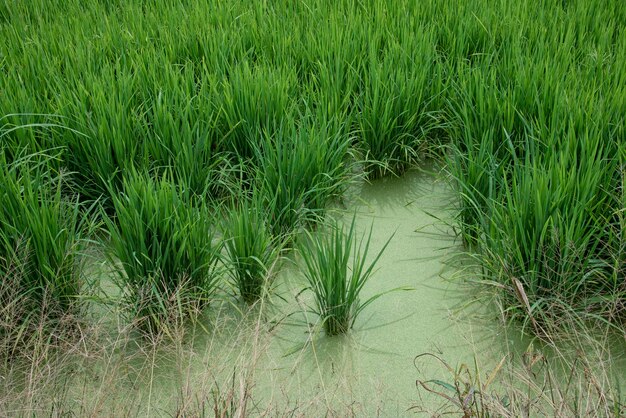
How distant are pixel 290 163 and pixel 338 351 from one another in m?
A: 0.63

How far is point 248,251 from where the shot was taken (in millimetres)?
2016

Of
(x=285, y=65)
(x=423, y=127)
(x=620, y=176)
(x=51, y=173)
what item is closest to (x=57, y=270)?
(x=51, y=173)

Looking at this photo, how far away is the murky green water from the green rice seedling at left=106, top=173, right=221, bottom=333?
0.10 meters

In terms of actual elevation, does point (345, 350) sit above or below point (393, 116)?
below

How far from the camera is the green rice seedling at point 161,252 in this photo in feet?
6.36

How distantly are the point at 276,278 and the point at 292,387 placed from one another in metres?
0.43

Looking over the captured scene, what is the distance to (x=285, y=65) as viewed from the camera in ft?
9.18

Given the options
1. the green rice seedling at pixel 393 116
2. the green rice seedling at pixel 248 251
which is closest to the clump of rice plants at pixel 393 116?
the green rice seedling at pixel 393 116

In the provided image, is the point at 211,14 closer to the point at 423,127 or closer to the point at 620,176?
the point at 423,127

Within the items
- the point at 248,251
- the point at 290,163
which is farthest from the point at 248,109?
the point at 248,251

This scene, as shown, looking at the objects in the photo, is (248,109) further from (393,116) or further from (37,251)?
(37,251)

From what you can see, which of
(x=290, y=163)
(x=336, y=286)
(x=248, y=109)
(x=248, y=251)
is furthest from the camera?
(x=248, y=109)

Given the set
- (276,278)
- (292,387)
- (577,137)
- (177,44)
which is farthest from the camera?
(177,44)

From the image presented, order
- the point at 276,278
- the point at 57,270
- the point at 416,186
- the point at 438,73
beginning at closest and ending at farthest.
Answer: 1. the point at 57,270
2. the point at 276,278
3. the point at 416,186
4. the point at 438,73
